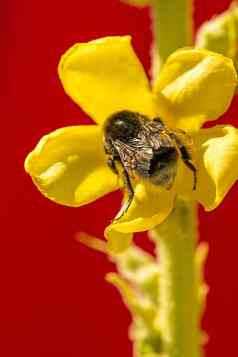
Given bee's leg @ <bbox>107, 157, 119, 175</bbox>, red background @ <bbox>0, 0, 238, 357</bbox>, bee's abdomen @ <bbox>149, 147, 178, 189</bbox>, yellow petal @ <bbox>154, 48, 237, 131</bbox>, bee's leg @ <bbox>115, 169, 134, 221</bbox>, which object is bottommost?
red background @ <bbox>0, 0, 238, 357</bbox>

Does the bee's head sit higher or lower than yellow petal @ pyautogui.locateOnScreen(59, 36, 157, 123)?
lower

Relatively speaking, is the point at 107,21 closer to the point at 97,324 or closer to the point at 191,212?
the point at 97,324

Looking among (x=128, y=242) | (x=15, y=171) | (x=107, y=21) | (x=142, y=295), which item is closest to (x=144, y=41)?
(x=107, y=21)

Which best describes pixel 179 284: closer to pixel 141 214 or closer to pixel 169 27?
pixel 141 214

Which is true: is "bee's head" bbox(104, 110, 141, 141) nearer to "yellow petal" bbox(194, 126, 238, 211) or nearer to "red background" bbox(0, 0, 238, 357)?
"yellow petal" bbox(194, 126, 238, 211)

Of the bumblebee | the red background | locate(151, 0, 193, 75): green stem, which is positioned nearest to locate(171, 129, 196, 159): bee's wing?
the bumblebee

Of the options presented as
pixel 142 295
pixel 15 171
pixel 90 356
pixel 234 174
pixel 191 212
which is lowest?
pixel 90 356

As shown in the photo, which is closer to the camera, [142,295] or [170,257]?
[170,257]
